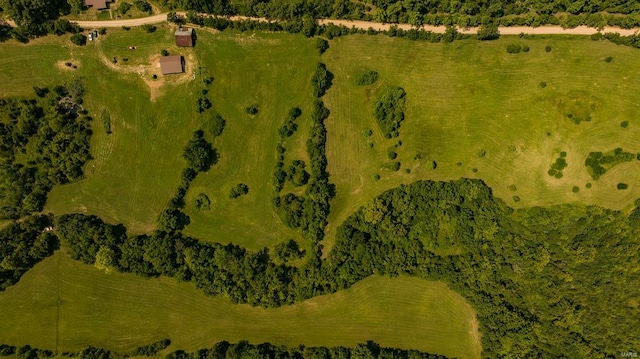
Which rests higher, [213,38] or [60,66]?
[213,38]

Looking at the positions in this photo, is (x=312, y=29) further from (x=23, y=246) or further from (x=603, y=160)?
(x=23, y=246)

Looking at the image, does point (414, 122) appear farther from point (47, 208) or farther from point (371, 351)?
point (47, 208)

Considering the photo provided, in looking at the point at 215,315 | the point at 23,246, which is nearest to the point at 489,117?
the point at 215,315

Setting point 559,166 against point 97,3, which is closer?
point 97,3

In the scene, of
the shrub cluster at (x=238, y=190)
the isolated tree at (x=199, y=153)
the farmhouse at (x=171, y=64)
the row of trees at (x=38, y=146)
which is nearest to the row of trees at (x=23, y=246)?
the row of trees at (x=38, y=146)

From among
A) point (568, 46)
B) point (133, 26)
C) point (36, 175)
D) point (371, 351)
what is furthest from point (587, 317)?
point (36, 175)

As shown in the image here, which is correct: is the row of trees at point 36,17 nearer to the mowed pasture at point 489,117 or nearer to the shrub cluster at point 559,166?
the mowed pasture at point 489,117

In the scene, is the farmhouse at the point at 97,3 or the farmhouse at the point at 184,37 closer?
the farmhouse at the point at 97,3
